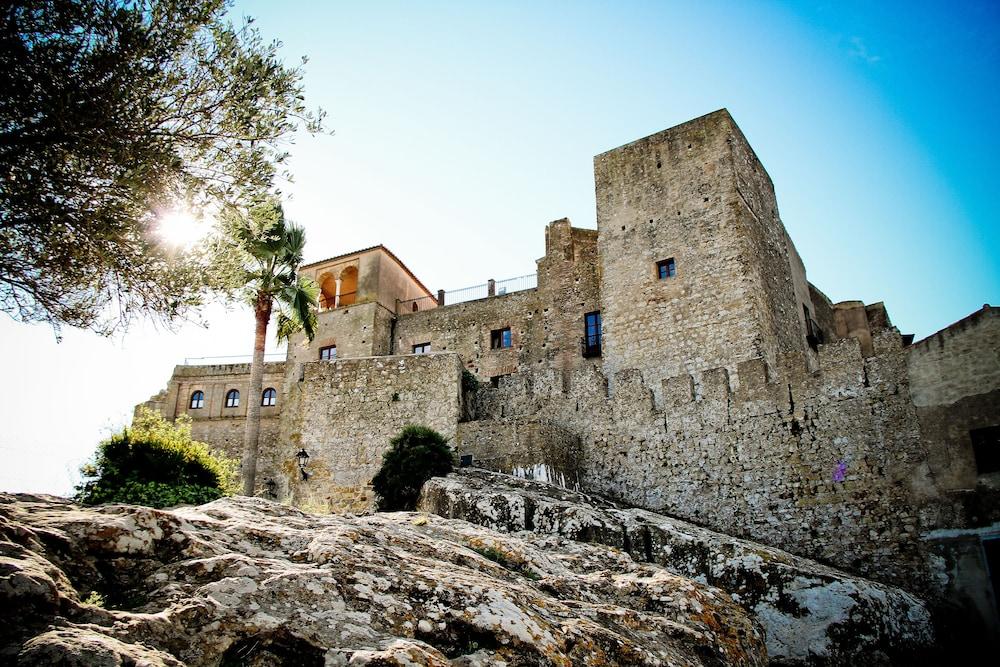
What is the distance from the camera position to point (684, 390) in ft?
54.9

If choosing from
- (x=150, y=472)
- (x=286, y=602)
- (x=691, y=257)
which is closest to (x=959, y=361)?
(x=691, y=257)

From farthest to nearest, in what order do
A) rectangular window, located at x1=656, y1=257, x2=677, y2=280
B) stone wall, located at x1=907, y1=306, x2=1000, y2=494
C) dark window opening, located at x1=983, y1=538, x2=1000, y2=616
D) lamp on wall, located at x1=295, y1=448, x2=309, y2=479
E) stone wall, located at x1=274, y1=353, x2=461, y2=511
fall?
rectangular window, located at x1=656, y1=257, x2=677, y2=280 → lamp on wall, located at x1=295, y1=448, x2=309, y2=479 → stone wall, located at x1=274, y1=353, x2=461, y2=511 → stone wall, located at x1=907, y1=306, x2=1000, y2=494 → dark window opening, located at x1=983, y1=538, x2=1000, y2=616

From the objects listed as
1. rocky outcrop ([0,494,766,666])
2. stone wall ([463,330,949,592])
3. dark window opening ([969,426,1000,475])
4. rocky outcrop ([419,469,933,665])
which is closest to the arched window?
stone wall ([463,330,949,592])

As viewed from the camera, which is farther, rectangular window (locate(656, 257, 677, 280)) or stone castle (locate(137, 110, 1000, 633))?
rectangular window (locate(656, 257, 677, 280))

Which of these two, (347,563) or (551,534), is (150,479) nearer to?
(551,534)

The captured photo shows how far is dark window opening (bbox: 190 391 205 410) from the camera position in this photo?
31344 millimetres

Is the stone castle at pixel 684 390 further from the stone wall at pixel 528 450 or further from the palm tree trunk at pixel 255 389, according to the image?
the palm tree trunk at pixel 255 389

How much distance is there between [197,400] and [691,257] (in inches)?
909

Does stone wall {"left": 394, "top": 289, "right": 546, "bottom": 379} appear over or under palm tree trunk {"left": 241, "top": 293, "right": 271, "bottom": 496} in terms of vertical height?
over

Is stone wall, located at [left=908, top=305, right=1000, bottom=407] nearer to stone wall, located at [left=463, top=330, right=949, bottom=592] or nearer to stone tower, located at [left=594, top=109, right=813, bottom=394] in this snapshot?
stone wall, located at [left=463, top=330, right=949, bottom=592]

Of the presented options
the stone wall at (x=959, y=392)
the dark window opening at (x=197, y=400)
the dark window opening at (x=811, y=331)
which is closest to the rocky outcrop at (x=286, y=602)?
the stone wall at (x=959, y=392)

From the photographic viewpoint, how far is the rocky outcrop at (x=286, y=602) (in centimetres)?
424

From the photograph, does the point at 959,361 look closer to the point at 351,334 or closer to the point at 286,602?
the point at 286,602

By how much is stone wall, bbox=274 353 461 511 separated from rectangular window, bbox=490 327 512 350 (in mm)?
7697
